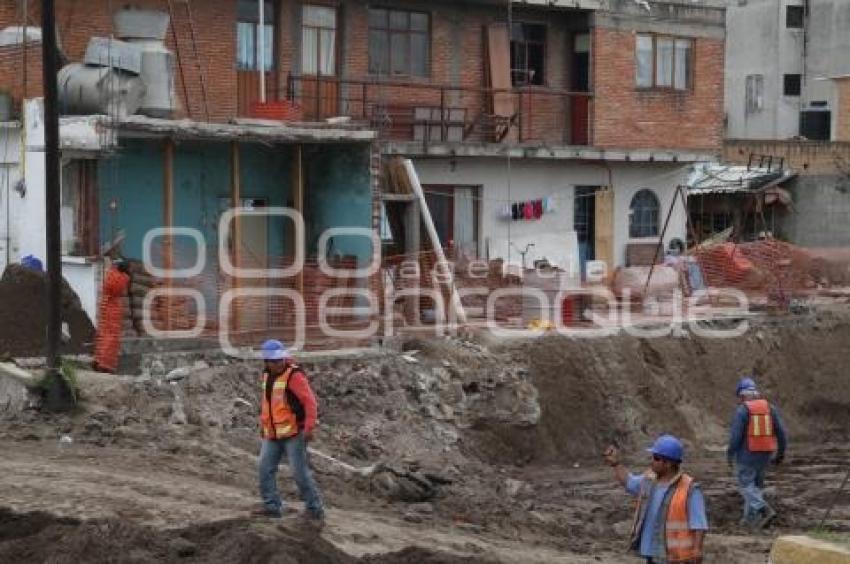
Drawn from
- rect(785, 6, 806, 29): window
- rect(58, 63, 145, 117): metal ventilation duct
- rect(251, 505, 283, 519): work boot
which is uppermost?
rect(785, 6, 806, 29): window

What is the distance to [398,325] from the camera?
890 inches

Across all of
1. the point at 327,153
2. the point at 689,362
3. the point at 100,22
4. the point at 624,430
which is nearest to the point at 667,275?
the point at 689,362

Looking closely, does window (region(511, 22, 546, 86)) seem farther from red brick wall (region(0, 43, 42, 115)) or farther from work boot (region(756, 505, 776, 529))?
work boot (region(756, 505, 776, 529))

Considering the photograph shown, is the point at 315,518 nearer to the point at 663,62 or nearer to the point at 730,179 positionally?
the point at 663,62

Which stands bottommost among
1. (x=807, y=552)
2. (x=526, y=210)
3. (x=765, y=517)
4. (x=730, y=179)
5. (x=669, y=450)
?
(x=765, y=517)

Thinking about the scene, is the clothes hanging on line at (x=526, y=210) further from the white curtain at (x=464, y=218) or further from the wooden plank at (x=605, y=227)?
the wooden plank at (x=605, y=227)

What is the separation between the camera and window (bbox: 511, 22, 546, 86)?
30.8 m

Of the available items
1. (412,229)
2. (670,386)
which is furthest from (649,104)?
(670,386)

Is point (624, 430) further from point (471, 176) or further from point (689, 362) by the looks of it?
point (471, 176)

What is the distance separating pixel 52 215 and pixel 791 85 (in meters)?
42.5

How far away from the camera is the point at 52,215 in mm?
16859

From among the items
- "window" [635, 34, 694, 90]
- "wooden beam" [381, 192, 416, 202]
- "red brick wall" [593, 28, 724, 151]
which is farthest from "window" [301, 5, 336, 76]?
"window" [635, 34, 694, 90]

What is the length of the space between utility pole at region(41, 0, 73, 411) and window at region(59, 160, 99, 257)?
366 cm

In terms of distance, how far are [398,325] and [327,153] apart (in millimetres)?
3590
